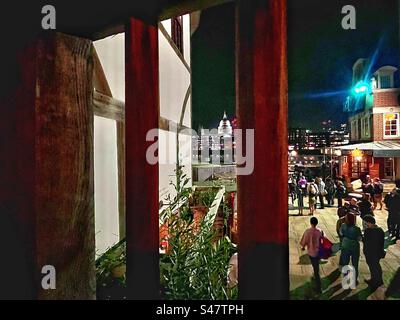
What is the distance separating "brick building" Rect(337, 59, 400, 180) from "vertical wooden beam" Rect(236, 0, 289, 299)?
14.5 metres

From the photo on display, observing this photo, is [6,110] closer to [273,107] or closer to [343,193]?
[273,107]

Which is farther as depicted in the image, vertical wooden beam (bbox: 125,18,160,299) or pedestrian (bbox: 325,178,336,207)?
pedestrian (bbox: 325,178,336,207)

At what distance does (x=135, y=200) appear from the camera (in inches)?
62.9

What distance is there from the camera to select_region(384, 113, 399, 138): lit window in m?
16.9

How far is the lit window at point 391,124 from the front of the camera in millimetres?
16891

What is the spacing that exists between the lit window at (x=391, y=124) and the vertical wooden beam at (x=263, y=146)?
18.3 m

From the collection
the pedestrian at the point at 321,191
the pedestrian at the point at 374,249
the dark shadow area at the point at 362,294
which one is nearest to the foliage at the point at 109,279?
the dark shadow area at the point at 362,294

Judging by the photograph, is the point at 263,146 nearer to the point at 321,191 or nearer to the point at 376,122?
the point at 321,191

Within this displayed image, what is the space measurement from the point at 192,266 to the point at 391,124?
18.3 metres

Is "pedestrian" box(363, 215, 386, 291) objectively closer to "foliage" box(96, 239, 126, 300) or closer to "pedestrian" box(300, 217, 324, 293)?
"pedestrian" box(300, 217, 324, 293)

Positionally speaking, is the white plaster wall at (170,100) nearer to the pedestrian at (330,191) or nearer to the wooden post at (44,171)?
the wooden post at (44,171)

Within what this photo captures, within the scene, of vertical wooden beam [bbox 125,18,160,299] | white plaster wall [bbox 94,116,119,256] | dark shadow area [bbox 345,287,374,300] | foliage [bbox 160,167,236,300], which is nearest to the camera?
vertical wooden beam [bbox 125,18,160,299]

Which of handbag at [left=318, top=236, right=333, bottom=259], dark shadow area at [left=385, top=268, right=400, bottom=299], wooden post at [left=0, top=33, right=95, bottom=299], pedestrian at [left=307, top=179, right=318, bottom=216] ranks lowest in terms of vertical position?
dark shadow area at [left=385, top=268, right=400, bottom=299]

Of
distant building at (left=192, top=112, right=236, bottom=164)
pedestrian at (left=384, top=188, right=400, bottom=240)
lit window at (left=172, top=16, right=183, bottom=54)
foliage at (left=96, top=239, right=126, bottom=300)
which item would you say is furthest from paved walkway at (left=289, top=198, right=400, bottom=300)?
lit window at (left=172, top=16, right=183, bottom=54)
